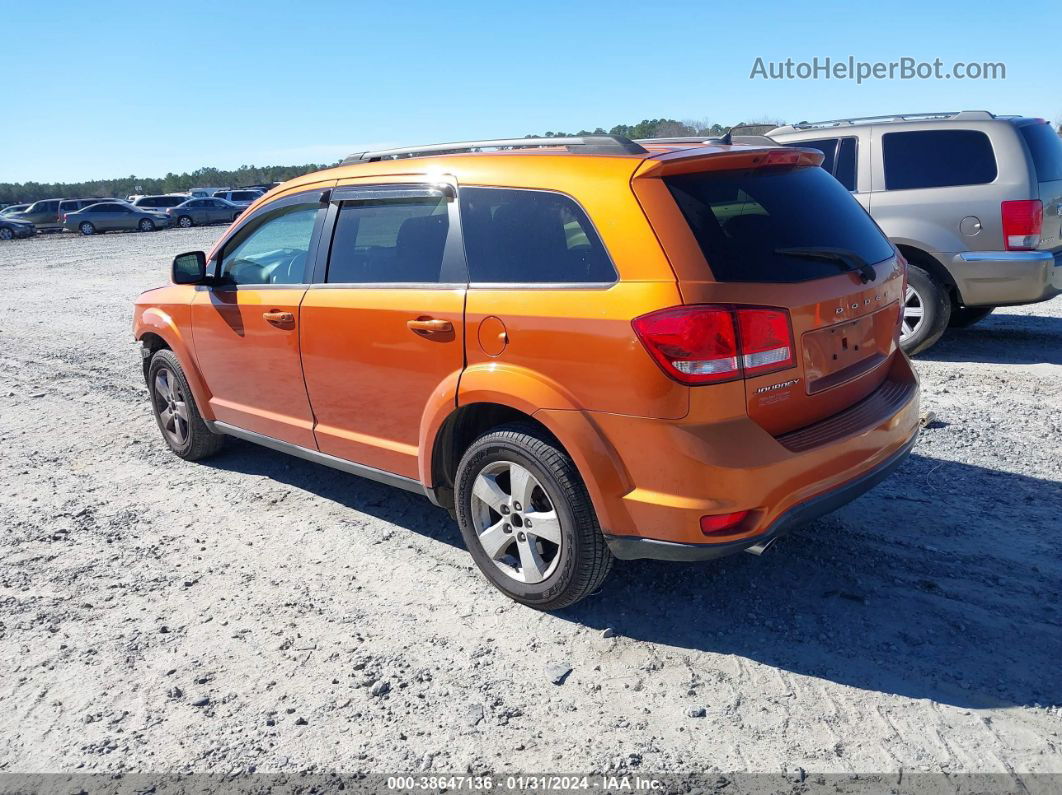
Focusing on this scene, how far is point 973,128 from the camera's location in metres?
7.13

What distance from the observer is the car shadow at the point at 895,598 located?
3.09 metres

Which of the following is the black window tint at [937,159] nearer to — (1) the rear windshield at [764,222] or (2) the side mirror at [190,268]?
(1) the rear windshield at [764,222]

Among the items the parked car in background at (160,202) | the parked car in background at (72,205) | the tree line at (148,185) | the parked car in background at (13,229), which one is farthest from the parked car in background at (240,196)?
the tree line at (148,185)

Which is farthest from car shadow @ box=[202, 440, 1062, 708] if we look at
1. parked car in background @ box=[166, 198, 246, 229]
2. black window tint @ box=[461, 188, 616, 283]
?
parked car in background @ box=[166, 198, 246, 229]

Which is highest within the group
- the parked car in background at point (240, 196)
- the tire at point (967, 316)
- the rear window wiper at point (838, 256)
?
the parked car in background at point (240, 196)

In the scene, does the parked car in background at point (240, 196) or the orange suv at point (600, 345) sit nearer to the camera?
the orange suv at point (600, 345)

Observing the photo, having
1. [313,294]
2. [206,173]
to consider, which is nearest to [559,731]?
[313,294]

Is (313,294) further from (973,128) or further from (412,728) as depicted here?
(973,128)

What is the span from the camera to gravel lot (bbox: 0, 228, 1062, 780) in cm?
284

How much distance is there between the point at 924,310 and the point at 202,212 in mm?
42879

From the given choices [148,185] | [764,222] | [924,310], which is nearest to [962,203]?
[924,310]

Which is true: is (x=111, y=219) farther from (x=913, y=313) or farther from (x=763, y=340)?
(x=763, y=340)

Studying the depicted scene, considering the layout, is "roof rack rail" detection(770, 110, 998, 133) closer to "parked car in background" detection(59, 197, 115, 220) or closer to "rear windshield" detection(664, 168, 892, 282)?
"rear windshield" detection(664, 168, 892, 282)

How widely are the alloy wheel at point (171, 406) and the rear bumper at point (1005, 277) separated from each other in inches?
241
